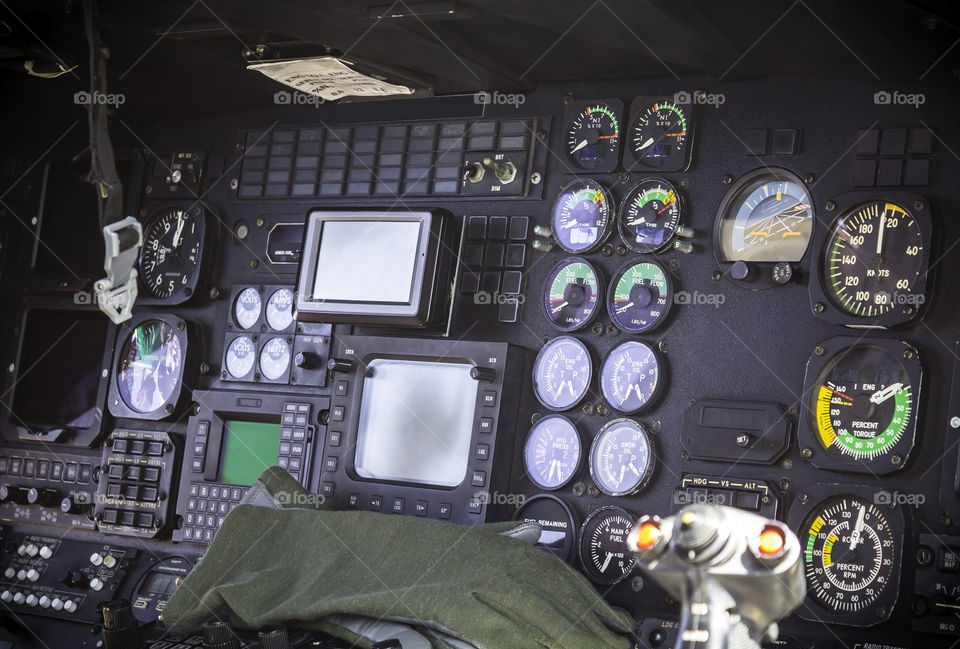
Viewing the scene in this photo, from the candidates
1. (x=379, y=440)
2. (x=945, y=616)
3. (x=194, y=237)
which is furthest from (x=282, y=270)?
(x=945, y=616)

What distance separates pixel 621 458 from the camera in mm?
3479

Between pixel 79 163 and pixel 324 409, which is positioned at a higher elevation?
pixel 79 163

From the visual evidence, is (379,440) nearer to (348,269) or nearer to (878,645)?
(348,269)

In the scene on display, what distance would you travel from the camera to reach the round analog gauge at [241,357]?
168 inches

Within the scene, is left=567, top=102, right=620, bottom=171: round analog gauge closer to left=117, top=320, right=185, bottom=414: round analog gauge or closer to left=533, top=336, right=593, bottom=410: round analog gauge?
left=533, top=336, right=593, bottom=410: round analog gauge

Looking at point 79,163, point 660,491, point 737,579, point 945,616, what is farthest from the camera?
point 79,163

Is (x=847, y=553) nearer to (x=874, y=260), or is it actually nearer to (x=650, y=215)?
(x=874, y=260)

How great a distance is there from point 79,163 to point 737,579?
3.65m

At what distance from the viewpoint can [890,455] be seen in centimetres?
304

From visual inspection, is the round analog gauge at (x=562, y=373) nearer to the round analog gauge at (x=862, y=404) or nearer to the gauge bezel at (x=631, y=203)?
the gauge bezel at (x=631, y=203)

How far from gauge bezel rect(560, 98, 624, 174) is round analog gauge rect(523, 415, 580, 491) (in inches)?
33.0

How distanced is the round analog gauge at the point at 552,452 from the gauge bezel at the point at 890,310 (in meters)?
0.86

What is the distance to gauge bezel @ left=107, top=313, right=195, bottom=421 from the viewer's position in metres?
4.36

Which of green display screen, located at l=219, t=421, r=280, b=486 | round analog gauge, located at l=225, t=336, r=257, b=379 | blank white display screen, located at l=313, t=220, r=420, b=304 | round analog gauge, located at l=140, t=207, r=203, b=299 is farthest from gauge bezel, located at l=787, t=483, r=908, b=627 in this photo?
round analog gauge, located at l=140, t=207, r=203, b=299
